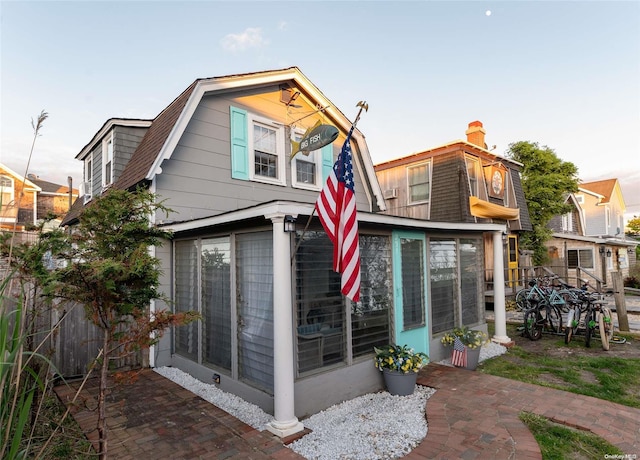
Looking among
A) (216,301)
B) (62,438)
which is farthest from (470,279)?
(62,438)

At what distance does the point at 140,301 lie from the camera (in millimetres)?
3043

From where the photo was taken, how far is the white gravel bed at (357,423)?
358 centimetres

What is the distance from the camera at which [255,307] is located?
184 inches

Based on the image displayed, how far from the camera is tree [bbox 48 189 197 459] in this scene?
8.48ft

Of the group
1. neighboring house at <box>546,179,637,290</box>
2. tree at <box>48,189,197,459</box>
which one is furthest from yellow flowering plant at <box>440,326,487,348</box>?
neighboring house at <box>546,179,637,290</box>

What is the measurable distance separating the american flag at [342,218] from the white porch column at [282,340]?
525 millimetres

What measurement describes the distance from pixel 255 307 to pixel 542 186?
1663 cm

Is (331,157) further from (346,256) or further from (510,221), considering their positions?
(510,221)

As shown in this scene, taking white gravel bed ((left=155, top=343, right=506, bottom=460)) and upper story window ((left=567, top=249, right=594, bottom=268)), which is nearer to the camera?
white gravel bed ((left=155, top=343, right=506, bottom=460))

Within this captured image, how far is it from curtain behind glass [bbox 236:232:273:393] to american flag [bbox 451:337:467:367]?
3.50m

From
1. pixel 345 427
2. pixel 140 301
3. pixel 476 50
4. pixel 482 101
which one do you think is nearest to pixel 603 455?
pixel 345 427

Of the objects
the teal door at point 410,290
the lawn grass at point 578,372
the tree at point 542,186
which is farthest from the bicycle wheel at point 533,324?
the tree at point 542,186

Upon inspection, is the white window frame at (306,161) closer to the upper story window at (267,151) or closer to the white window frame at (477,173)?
the upper story window at (267,151)

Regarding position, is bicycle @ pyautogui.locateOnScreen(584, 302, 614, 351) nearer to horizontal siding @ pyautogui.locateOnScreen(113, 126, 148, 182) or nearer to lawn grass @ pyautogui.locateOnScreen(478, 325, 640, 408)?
lawn grass @ pyautogui.locateOnScreen(478, 325, 640, 408)
